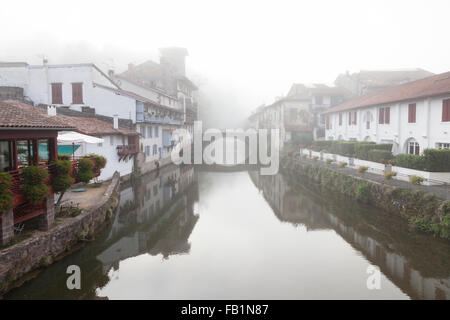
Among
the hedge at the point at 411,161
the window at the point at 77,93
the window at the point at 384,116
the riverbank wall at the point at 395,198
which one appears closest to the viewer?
the riverbank wall at the point at 395,198

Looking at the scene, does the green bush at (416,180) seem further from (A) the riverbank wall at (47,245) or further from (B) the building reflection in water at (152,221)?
(A) the riverbank wall at (47,245)

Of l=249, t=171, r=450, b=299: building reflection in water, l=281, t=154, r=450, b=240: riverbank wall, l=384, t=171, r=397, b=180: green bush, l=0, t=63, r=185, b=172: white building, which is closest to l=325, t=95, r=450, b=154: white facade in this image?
l=384, t=171, r=397, b=180: green bush

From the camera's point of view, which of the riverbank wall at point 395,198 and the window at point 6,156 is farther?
the riverbank wall at point 395,198

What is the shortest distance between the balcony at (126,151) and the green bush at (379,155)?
17.9 metres

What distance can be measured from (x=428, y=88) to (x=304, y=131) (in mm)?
23209

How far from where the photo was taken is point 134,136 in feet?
92.1

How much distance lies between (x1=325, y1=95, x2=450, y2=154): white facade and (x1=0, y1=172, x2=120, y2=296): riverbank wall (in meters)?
19.9

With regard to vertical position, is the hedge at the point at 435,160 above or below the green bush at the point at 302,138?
below

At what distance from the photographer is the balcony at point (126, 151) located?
25.5 meters

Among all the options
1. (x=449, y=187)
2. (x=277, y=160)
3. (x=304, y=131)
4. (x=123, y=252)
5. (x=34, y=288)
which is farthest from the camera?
(x=304, y=131)

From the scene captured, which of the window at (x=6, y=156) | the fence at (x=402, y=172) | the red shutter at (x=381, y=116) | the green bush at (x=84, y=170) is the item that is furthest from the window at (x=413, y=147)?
the window at (x=6, y=156)

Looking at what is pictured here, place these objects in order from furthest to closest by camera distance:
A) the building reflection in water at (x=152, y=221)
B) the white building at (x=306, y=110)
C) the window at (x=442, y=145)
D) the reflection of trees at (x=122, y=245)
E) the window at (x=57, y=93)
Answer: the white building at (x=306, y=110)
the window at (x=57, y=93)
the window at (x=442, y=145)
the building reflection in water at (x=152, y=221)
the reflection of trees at (x=122, y=245)
